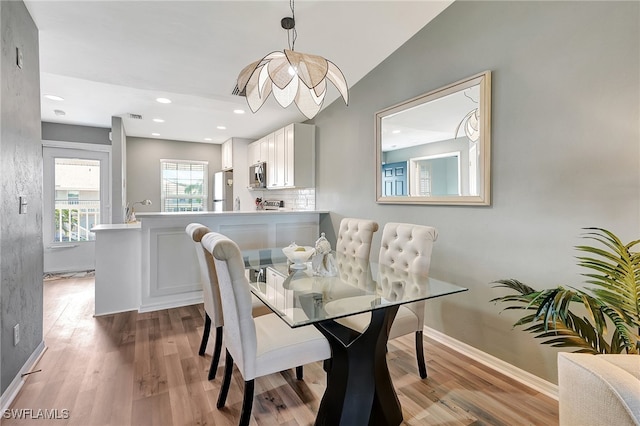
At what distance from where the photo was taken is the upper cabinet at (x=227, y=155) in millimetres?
6089

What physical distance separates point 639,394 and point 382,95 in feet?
9.78

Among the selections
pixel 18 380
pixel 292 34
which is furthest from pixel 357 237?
pixel 18 380

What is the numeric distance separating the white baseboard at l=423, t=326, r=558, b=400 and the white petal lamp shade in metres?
2.12

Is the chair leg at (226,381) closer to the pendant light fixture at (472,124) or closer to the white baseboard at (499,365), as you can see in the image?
the white baseboard at (499,365)

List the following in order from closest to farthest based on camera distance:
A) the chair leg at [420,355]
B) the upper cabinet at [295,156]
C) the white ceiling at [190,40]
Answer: the chair leg at [420,355]
the white ceiling at [190,40]
the upper cabinet at [295,156]

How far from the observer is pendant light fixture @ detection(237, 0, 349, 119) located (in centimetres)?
175

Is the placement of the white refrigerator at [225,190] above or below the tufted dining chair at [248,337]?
above

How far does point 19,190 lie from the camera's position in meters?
1.92

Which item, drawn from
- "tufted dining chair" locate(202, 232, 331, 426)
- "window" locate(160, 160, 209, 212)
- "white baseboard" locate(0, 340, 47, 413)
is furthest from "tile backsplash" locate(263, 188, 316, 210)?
"white baseboard" locate(0, 340, 47, 413)

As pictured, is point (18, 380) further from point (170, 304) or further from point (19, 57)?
point (19, 57)

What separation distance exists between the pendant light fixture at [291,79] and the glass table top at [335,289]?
3.67 ft

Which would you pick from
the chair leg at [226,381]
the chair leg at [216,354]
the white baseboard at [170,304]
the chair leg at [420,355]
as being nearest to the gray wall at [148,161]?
the white baseboard at [170,304]

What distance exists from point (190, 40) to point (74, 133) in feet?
12.4

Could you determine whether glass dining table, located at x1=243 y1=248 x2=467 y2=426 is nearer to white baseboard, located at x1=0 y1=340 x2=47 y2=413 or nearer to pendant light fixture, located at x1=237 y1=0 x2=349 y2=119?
pendant light fixture, located at x1=237 y1=0 x2=349 y2=119
